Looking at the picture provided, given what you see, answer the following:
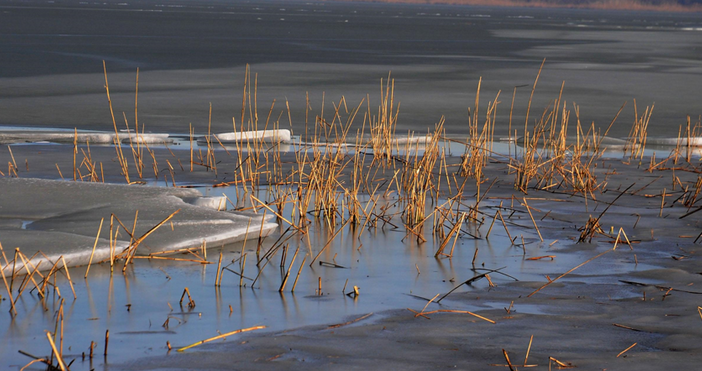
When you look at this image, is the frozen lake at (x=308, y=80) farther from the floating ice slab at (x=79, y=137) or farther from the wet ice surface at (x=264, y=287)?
the wet ice surface at (x=264, y=287)

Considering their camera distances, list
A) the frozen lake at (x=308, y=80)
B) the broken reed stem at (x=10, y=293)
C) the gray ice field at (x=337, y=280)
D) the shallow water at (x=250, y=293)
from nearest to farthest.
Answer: the gray ice field at (x=337, y=280) → the shallow water at (x=250, y=293) → the broken reed stem at (x=10, y=293) → the frozen lake at (x=308, y=80)

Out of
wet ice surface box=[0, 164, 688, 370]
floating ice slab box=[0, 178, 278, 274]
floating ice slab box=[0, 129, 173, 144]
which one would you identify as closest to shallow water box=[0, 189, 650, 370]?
wet ice surface box=[0, 164, 688, 370]

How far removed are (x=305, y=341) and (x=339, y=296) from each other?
0.65 m

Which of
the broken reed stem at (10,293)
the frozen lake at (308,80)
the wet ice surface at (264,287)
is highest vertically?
the broken reed stem at (10,293)

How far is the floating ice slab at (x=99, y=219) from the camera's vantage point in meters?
4.28

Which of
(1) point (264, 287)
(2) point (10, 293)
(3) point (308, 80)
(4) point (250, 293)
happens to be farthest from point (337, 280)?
(3) point (308, 80)

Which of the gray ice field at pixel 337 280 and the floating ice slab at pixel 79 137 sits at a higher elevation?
the gray ice field at pixel 337 280

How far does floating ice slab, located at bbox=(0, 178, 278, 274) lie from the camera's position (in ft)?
14.0

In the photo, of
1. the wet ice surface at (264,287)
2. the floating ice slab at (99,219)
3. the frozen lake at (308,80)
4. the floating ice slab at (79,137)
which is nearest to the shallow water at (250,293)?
the wet ice surface at (264,287)

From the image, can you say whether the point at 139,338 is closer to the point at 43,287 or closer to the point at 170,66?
the point at 43,287

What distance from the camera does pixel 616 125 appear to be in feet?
37.9

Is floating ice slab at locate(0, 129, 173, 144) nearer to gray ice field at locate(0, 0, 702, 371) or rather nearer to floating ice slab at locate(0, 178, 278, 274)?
gray ice field at locate(0, 0, 702, 371)

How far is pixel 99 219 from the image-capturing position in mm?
4891

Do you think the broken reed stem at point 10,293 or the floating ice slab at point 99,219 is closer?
the broken reed stem at point 10,293
